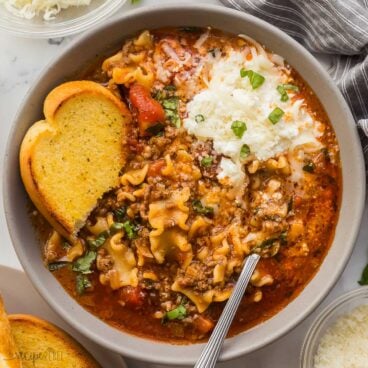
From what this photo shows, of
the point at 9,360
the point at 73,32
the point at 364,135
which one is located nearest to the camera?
the point at 9,360

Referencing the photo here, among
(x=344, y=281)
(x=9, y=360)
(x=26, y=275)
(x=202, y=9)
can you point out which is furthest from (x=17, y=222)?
(x=344, y=281)

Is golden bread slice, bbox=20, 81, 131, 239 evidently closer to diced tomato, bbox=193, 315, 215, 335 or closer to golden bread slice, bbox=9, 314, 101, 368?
golden bread slice, bbox=9, 314, 101, 368

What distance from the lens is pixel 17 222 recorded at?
5500 mm

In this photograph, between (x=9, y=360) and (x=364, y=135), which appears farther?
(x=364, y=135)

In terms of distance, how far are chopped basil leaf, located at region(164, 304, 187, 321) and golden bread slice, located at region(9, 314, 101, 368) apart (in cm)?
69

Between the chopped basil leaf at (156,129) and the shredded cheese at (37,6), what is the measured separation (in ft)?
4.27

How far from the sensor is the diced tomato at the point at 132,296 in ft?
18.1

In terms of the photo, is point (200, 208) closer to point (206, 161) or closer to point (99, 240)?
point (206, 161)

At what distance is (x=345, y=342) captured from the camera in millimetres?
5914

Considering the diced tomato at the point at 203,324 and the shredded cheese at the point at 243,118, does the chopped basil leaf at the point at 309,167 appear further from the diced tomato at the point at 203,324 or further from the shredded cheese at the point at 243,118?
the diced tomato at the point at 203,324

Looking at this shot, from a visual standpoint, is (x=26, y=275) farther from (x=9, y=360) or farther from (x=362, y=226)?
(x=362, y=226)

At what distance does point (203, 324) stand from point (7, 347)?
1341 mm

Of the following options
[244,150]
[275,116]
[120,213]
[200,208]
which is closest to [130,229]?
[120,213]

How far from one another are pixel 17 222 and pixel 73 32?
159 cm
